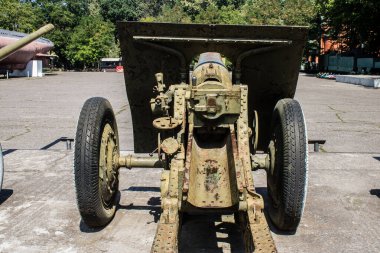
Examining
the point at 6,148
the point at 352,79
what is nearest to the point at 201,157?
the point at 6,148

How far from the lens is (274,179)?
4.71m

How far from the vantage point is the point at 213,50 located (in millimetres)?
5434

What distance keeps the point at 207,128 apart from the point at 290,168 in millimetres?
848

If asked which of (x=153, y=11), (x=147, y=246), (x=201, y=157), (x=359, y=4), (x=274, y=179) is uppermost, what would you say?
(x=153, y=11)

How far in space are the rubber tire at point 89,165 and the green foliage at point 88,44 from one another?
59507 mm

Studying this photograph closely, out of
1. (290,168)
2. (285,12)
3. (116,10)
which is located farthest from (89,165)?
(116,10)

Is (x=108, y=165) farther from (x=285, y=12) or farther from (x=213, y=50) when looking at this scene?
(x=285, y=12)

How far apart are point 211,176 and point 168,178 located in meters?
0.37

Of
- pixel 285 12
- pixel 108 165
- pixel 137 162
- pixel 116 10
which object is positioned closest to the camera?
pixel 108 165

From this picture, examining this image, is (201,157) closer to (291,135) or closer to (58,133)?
(291,135)

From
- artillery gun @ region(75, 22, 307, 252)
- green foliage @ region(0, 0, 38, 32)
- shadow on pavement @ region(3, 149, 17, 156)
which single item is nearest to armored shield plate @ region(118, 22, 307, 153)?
artillery gun @ region(75, 22, 307, 252)

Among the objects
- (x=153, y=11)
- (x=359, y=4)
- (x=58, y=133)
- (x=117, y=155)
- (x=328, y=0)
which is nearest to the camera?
(x=117, y=155)

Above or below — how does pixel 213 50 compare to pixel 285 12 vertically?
below

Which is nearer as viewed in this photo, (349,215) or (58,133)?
(349,215)
